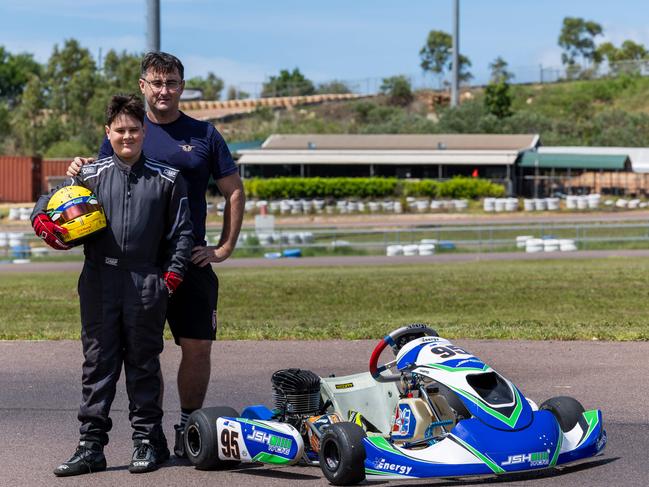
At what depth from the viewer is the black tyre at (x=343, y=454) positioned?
20.1ft

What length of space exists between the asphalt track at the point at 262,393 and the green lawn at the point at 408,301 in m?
1.05

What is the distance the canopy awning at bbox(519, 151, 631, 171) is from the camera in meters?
57.1

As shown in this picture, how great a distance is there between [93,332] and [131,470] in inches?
31.8

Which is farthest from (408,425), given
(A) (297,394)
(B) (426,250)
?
(B) (426,250)

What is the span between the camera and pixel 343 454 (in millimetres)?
6133

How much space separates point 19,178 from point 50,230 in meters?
59.0

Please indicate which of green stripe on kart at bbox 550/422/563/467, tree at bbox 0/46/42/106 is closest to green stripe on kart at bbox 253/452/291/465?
green stripe on kart at bbox 550/422/563/467

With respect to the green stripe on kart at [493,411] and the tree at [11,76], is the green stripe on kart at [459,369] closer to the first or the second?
the green stripe on kart at [493,411]

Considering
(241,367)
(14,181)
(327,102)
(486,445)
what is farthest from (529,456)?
(327,102)

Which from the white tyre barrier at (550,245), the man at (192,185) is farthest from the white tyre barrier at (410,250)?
the man at (192,185)

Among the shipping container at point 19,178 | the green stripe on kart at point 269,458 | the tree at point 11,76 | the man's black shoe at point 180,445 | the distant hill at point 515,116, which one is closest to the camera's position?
the green stripe on kart at point 269,458

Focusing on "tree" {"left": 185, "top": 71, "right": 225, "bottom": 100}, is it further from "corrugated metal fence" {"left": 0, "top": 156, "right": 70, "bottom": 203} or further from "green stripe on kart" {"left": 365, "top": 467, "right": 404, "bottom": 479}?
"green stripe on kart" {"left": 365, "top": 467, "right": 404, "bottom": 479}

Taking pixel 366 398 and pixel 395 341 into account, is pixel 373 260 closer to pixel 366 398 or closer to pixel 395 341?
pixel 366 398

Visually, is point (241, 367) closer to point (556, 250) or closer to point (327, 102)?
point (556, 250)
